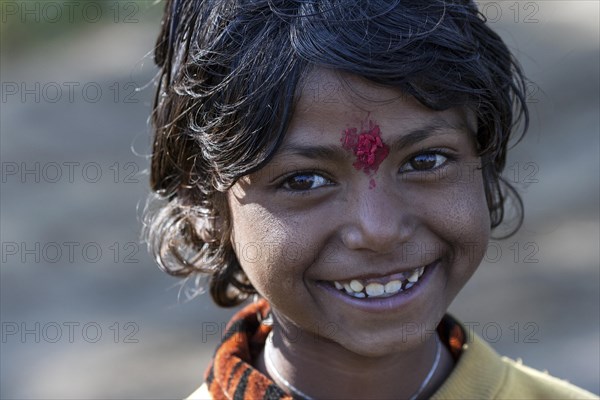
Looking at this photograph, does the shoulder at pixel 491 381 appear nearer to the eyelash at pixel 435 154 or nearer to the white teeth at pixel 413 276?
the white teeth at pixel 413 276

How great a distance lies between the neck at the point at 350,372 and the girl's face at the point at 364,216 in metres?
0.09

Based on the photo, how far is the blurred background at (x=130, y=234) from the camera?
430 cm

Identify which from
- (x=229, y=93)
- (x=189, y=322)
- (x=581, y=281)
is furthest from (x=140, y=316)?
(x=229, y=93)

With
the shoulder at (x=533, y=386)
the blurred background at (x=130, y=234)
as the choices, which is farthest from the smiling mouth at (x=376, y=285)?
the blurred background at (x=130, y=234)

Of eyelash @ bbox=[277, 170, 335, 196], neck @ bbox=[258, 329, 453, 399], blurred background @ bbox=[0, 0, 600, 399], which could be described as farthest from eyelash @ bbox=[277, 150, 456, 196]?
blurred background @ bbox=[0, 0, 600, 399]

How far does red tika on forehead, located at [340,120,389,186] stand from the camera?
195 centimetres

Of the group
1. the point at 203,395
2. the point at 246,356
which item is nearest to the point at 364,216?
the point at 246,356

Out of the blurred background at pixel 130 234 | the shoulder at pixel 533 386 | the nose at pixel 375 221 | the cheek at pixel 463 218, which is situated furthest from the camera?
the blurred background at pixel 130 234

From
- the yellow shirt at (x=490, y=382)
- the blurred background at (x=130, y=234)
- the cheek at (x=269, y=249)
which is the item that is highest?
the cheek at (x=269, y=249)

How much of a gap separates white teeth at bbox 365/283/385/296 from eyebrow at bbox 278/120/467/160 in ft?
0.92

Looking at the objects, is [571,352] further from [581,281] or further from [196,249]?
[196,249]

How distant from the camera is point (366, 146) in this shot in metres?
1.95

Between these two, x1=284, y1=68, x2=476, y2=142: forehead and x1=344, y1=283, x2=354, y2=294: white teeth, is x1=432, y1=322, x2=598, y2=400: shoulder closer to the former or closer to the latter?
x1=344, y1=283, x2=354, y2=294: white teeth

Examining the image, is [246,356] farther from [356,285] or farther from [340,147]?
[340,147]
